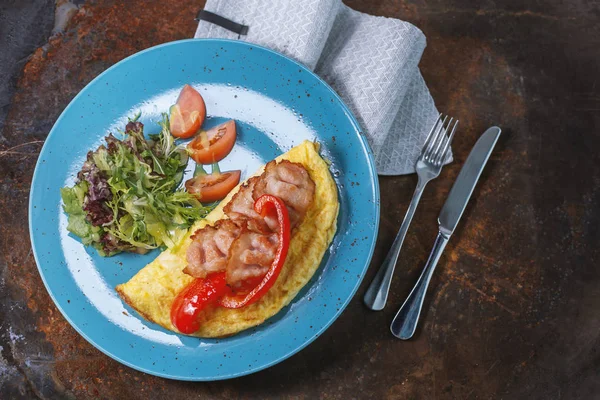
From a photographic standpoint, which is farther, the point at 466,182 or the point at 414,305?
the point at 466,182

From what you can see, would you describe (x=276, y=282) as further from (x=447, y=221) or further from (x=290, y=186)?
(x=447, y=221)

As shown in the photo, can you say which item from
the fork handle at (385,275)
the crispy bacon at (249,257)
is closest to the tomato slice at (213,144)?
the crispy bacon at (249,257)

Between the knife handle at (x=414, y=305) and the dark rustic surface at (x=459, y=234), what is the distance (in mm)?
102

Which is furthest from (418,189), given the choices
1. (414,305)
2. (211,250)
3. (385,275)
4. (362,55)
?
(211,250)

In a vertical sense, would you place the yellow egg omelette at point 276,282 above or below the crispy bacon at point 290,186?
below

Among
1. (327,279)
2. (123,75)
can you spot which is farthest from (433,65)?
(123,75)

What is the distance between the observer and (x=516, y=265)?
521 cm

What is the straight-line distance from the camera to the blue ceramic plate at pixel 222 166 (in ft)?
14.9

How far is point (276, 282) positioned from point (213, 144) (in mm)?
1305

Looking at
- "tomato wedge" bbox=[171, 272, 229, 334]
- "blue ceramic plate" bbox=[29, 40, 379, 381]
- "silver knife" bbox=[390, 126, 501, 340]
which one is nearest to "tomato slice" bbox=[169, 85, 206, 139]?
"blue ceramic plate" bbox=[29, 40, 379, 381]

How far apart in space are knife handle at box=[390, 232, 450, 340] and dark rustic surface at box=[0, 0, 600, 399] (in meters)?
0.10

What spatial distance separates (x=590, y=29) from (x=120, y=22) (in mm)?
4644

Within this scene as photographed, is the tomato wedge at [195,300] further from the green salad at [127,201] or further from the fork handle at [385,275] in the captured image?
the fork handle at [385,275]

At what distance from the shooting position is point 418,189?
16.7ft
